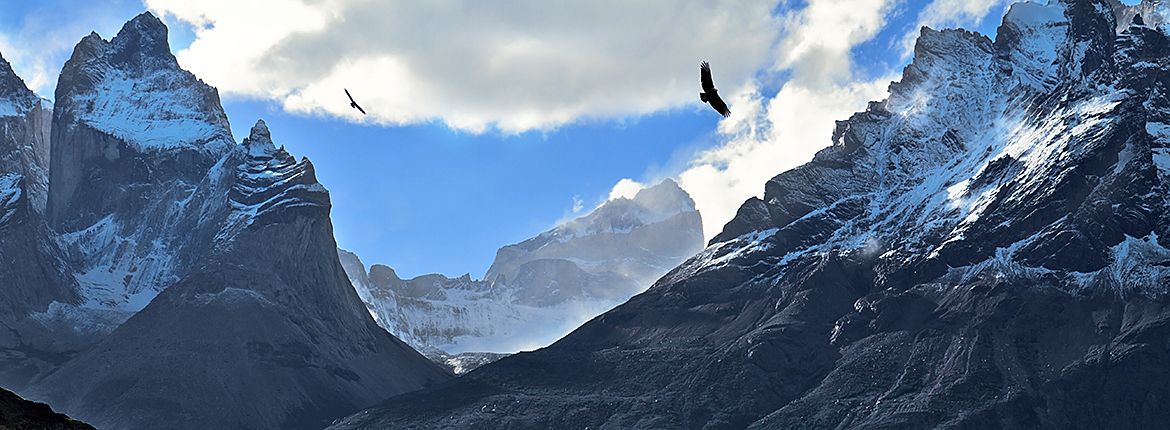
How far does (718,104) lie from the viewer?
76062 millimetres

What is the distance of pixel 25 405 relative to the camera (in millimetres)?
63844

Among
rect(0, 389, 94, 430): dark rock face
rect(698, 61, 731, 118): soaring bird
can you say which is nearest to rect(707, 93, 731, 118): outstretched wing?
rect(698, 61, 731, 118): soaring bird

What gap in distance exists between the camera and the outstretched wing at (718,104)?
248ft

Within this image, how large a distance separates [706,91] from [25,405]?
1348 inches

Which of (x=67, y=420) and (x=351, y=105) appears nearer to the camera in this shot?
(x=67, y=420)

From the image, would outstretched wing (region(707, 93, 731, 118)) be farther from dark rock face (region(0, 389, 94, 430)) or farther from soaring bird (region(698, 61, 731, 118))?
dark rock face (region(0, 389, 94, 430))

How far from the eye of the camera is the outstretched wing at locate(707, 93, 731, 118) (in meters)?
75.7

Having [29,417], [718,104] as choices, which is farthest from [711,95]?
[29,417]

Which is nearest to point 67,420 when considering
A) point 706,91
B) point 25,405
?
point 25,405

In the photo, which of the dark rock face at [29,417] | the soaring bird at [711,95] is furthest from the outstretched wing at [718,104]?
the dark rock face at [29,417]

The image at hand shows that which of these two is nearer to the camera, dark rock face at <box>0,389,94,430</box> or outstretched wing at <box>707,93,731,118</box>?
dark rock face at <box>0,389,94,430</box>

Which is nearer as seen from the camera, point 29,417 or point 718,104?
point 29,417

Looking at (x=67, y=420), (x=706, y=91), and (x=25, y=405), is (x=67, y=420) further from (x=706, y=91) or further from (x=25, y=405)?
(x=706, y=91)

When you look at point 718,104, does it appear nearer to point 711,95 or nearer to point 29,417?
point 711,95
